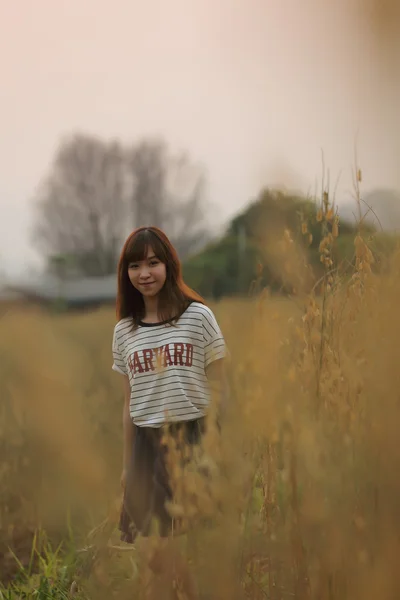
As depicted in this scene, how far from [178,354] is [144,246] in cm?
17

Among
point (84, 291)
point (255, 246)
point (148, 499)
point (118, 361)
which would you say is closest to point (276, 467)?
point (148, 499)

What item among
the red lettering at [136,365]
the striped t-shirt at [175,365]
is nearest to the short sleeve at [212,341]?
the striped t-shirt at [175,365]

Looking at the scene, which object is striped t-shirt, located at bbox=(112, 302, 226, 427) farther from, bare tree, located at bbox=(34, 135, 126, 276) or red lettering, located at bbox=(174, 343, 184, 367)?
bare tree, located at bbox=(34, 135, 126, 276)

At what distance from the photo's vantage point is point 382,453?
0.39 m

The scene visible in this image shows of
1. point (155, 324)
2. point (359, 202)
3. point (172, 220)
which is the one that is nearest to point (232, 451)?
point (359, 202)

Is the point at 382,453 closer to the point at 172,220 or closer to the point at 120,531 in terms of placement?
the point at 120,531

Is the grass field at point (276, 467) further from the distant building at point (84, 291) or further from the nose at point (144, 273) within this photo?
the distant building at point (84, 291)

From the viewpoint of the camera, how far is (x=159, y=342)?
94 cm

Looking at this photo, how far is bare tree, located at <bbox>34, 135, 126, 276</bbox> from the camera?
124cm

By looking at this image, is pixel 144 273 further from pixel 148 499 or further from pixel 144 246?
pixel 148 499

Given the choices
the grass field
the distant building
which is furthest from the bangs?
the grass field

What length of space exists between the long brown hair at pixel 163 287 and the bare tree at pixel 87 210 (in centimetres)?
30

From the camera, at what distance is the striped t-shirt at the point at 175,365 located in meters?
0.92

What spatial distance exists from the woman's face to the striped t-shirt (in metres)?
0.06
